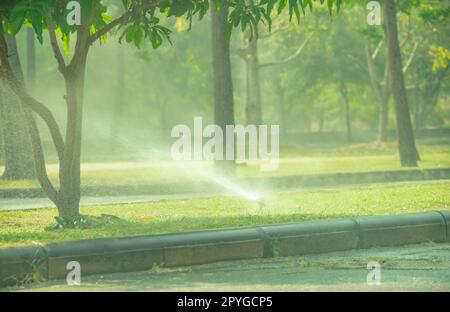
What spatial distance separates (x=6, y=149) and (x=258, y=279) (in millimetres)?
14256

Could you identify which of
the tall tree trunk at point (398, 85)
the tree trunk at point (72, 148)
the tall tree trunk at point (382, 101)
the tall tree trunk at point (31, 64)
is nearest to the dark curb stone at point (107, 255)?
the tree trunk at point (72, 148)

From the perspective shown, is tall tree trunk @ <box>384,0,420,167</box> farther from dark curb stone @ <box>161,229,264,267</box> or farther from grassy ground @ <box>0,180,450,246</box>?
dark curb stone @ <box>161,229,264,267</box>

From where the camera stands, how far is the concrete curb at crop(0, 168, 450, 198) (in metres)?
20.1

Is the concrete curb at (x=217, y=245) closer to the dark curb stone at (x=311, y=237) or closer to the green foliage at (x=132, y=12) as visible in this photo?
the dark curb stone at (x=311, y=237)

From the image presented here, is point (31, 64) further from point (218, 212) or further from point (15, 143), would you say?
point (218, 212)

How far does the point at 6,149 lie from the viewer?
2241 centimetres

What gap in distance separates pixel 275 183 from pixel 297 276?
43.2 feet

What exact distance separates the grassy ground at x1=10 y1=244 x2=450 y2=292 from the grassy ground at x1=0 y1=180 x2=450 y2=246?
1348mm

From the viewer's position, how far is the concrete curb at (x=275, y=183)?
20094mm

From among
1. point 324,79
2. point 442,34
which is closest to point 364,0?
point 442,34

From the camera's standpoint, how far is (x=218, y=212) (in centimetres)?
1454

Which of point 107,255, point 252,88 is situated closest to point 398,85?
point 252,88
